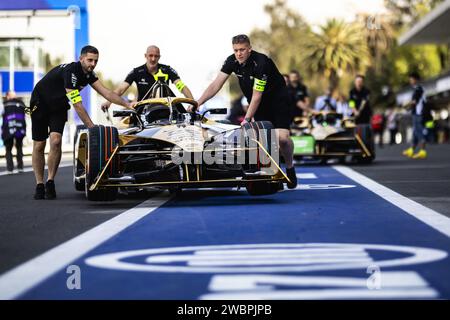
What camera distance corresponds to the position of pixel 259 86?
37.6ft

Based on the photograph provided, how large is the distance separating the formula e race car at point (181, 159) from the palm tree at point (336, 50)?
7915 centimetres

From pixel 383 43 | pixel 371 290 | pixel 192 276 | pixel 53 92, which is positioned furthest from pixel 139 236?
pixel 383 43

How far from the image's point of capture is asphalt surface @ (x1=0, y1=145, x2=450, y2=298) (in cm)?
708

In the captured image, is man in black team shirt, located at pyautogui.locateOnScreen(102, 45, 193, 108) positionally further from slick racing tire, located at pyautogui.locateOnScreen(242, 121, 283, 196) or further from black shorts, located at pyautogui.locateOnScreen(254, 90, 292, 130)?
slick racing tire, located at pyautogui.locateOnScreen(242, 121, 283, 196)

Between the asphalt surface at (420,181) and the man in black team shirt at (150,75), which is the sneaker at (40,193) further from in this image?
the asphalt surface at (420,181)

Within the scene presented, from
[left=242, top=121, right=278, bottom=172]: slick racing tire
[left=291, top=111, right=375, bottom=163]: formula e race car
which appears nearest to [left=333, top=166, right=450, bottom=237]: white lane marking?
[left=242, top=121, right=278, bottom=172]: slick racing tire

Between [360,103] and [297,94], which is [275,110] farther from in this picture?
[360,103]

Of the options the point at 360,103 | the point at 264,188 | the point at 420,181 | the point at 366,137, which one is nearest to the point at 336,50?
the point at 360,103

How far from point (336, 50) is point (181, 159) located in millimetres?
80180

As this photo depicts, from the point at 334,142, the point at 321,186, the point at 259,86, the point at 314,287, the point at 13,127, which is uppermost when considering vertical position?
the point at 259,86

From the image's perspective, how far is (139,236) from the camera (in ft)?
23.9

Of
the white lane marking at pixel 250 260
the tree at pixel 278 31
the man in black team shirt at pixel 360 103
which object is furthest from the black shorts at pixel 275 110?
the tree at pixel 278 31

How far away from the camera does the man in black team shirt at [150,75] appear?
12.4m
